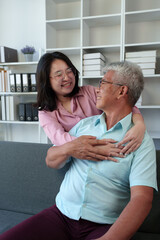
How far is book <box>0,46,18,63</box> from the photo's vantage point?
317cm

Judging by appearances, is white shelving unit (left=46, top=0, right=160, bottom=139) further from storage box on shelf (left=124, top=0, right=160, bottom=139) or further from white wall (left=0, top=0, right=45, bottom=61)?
white wall (left=0, top=0, right=45, bottom=61)

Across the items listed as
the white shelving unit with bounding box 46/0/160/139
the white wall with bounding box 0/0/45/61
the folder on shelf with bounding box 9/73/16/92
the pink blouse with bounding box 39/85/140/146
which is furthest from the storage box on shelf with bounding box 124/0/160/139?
the folder on shelf with bounding box 9/73/16/92

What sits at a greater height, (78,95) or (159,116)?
(78,95)

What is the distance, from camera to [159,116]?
9.84ft

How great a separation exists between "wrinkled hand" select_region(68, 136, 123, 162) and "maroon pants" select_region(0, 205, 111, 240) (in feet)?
0.99

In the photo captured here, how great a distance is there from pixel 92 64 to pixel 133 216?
2223mm

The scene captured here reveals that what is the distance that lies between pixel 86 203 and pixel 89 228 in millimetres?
111

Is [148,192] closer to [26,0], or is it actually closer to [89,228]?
[89,228]

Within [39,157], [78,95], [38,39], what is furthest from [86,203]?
[38,39]

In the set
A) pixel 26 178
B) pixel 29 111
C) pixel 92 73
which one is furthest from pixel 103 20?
pixel 26 178

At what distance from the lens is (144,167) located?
922 millimetres

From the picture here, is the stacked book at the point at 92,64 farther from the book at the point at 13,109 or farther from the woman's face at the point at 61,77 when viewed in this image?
the woman's face at the point at 61,77

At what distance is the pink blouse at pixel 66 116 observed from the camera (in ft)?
4.19

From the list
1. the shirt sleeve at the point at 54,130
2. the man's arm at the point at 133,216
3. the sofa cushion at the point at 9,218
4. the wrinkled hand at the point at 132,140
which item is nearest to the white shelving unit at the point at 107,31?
the shirt sleeve at the point at 54,130
